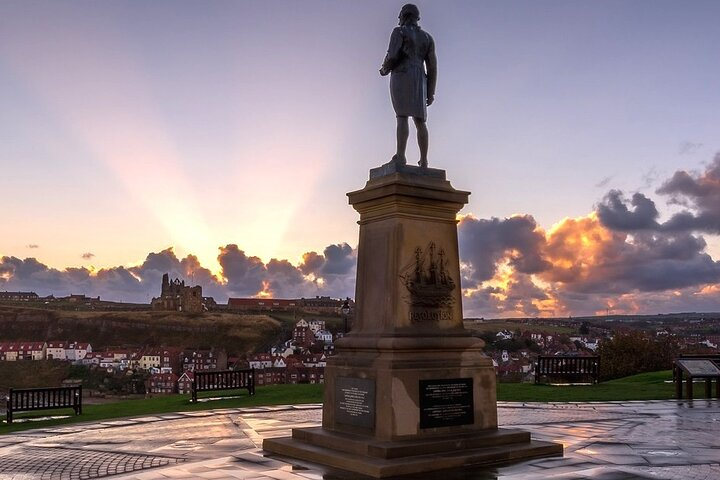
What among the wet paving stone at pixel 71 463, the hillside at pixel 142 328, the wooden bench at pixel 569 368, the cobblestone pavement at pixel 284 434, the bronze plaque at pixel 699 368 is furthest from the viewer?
the hillside at pixel 142 328

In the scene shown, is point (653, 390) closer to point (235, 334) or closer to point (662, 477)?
point (662, 477)

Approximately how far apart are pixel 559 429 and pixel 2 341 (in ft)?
598

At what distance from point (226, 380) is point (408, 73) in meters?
13.8

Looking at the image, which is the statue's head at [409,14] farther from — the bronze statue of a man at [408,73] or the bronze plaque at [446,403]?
the bronze plaque at [446,403]

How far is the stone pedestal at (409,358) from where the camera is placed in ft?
29.3

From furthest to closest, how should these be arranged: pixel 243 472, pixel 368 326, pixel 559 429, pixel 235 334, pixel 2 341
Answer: pixel 2 341 → pixel 235 334 → pixel 559 429 → pixel 368 326 → pixel 243 472

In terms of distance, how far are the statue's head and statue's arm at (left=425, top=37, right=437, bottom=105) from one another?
1.30 ft

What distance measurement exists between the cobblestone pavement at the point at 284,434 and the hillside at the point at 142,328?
449ft

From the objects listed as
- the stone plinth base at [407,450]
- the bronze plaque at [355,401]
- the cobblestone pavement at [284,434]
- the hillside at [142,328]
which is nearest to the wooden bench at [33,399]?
the cobblestone pavement at [284,434]

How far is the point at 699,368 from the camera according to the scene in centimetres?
1814

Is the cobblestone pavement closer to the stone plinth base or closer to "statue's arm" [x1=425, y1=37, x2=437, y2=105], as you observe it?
the stone plinth base

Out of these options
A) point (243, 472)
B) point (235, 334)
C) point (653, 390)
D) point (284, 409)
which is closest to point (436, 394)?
point (243, 472)

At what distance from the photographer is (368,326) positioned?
9859mm

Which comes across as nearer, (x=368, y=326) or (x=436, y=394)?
(x=436, y=394)
